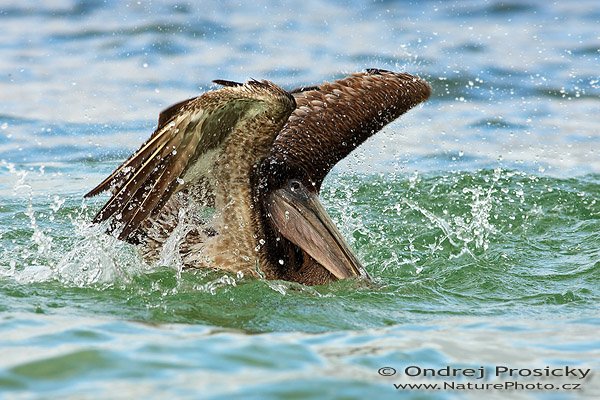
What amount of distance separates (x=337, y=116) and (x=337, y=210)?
1555 mm

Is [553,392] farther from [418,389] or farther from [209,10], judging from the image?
[209,10]

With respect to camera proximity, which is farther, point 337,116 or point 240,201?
point 337,116

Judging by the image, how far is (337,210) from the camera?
28.3ft

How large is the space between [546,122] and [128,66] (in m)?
4.95

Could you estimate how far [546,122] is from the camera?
39.5ft

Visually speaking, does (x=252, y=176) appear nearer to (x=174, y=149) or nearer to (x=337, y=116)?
(x=174, y=149)

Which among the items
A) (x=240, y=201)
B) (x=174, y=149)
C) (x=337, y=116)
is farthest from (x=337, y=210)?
(x=174, y=149)

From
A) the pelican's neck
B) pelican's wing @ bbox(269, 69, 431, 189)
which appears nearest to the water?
the pelican's neck

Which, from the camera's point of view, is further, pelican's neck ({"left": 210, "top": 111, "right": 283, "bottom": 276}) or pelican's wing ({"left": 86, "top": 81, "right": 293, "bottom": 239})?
pelican's neck ({"left": 210, "top": 111, "right": 283, "bottom": 276})

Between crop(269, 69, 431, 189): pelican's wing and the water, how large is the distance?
768 millimetres

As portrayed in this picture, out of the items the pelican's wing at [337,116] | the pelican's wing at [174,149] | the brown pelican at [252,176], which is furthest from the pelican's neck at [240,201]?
the pelican's wing at [337,116]

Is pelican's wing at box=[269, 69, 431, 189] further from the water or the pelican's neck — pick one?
the water

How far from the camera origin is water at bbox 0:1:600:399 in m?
4.59

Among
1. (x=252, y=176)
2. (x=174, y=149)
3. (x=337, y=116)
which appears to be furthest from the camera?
(x=337, y=116)
